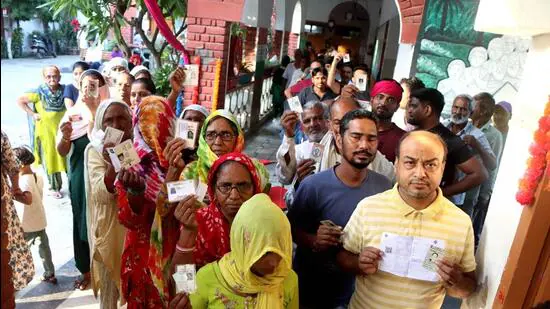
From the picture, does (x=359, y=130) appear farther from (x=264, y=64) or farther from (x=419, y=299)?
(x=264, y=64)

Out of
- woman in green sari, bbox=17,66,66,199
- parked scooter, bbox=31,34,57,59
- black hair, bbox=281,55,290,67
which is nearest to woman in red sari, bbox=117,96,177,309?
woman in green sari, bbox=17,66,66,199

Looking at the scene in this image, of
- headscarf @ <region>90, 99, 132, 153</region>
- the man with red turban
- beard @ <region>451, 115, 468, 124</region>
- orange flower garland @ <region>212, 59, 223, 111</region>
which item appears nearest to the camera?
headscarf @ <region>90, 99, 132, 153</region>

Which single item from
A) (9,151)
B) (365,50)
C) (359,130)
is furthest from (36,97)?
(365,50)

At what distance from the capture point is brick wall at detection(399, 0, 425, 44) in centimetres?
584

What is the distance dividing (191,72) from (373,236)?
3.11 metres

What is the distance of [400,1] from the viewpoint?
598cm

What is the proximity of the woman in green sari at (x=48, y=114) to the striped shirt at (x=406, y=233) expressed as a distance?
14.1 feet

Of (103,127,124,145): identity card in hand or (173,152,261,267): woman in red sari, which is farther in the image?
(103,127,124,145): identity card in hand

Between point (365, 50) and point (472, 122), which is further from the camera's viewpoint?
point (365, 50)

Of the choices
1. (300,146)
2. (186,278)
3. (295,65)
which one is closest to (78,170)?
(300,146)

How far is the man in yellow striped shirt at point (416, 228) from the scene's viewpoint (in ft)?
5.50

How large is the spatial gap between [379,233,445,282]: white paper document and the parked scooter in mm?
23585

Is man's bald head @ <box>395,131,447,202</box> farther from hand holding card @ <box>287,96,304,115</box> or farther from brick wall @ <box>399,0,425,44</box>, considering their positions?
brick wall @ <box>399,0,425,44</box>

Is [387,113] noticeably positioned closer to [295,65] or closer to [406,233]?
[406,233]
